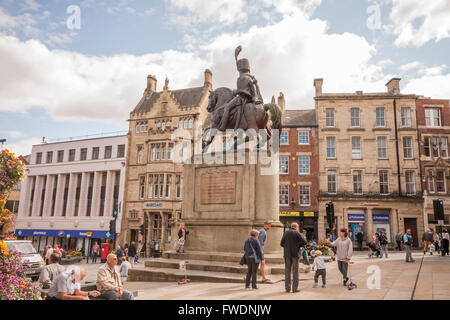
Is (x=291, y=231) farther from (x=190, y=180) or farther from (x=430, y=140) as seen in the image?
(x=430, y=140)

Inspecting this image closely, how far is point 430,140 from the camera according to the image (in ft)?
123

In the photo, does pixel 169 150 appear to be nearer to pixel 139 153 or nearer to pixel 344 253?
pixel 139 153

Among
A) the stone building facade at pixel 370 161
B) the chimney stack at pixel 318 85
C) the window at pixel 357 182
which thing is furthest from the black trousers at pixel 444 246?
the chimney stack at pixel 318 85

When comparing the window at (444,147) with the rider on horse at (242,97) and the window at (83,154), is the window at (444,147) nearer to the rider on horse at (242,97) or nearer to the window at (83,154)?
the rider on horse at (242,97)

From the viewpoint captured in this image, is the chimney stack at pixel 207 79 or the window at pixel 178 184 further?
the chimney stack at pixel 207 79

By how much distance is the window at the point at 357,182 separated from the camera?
37.1 m

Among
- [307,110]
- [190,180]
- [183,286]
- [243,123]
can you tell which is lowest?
[183,286]

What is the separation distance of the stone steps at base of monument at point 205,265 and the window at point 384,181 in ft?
102

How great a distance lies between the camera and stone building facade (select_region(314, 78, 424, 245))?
3569 cm

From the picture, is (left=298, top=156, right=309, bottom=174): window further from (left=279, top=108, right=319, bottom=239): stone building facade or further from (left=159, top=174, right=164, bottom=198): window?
(left=159, top=174, right=164, bottom=198): window

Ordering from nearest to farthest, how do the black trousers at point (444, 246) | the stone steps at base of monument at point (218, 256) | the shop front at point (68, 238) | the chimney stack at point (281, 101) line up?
the stone steps at base of monument at point (218, 256) → the black trousers at point (444, 246) → the chimney stack at point (281, 101) → the shop front at point (68, 238)

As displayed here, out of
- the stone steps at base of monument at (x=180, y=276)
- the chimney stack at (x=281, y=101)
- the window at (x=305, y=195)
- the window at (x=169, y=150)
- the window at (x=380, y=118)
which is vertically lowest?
the stone steps at base of monument at (x=180, y=276)
